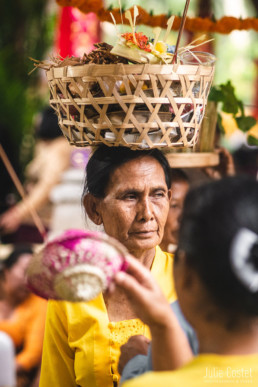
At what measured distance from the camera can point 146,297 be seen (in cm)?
105

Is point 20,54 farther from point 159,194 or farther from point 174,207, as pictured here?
point 159,194

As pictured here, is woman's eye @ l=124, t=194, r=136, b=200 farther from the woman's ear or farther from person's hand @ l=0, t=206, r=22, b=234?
person's hand @ l=0, t=206, r=22, b=234

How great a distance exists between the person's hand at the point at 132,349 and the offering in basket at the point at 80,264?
0.33 meters

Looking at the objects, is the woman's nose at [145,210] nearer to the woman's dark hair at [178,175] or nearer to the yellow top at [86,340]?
the yellow top at [86,340]

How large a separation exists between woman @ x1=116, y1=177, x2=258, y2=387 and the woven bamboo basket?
37 cm

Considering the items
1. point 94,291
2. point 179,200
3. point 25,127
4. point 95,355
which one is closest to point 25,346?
point 179,200

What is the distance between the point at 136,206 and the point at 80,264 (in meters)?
0.52

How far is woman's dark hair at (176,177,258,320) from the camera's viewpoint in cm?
101

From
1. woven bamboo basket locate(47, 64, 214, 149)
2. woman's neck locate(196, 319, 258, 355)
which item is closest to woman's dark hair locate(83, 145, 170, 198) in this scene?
woven bamboo basket locate(47, 64, 214, 149)

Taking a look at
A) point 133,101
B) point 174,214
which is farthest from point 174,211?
point 133,101

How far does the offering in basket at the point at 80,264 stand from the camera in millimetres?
1066

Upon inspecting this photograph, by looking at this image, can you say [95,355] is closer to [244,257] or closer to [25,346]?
[244,257]

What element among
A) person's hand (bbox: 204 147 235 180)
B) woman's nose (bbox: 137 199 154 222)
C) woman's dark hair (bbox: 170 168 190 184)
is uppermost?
woman's nose (bbox: 137 199 154 222)

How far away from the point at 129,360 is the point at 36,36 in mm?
6259
